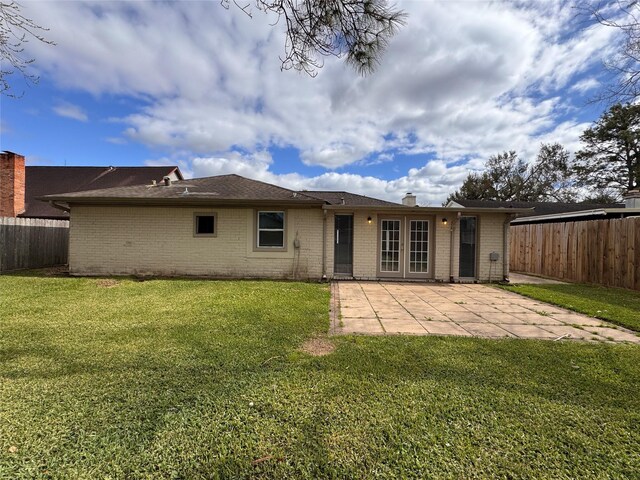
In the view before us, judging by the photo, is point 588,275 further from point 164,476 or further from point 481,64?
point 164,476

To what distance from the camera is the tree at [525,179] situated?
97.6 feet

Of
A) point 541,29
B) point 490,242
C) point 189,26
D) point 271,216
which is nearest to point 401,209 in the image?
point 490,242

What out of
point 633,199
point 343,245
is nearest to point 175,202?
point 343,245

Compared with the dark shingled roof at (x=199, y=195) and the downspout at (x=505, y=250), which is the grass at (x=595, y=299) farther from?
the dark shingled roof at (x=199, y=195)

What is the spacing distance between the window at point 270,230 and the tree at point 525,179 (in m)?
23.1

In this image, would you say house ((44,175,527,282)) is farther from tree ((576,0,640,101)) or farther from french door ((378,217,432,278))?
tree ((576,0,640,101))

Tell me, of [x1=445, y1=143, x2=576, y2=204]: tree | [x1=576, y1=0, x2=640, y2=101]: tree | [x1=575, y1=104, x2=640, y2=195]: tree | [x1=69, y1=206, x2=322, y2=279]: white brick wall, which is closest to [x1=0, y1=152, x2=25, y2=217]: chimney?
[x1=69, y1=206, x2=322, y2=279]: white brick wall

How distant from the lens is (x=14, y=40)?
321 centimetres

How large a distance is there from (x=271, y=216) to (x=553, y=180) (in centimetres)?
3281

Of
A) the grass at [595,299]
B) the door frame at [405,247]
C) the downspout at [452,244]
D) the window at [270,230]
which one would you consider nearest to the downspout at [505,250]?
the grass at [595,299]

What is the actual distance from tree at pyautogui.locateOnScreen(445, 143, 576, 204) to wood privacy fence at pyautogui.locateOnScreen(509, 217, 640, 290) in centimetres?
1734

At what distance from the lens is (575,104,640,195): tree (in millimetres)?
21000

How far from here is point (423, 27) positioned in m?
3.90

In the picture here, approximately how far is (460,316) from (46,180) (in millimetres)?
22738
